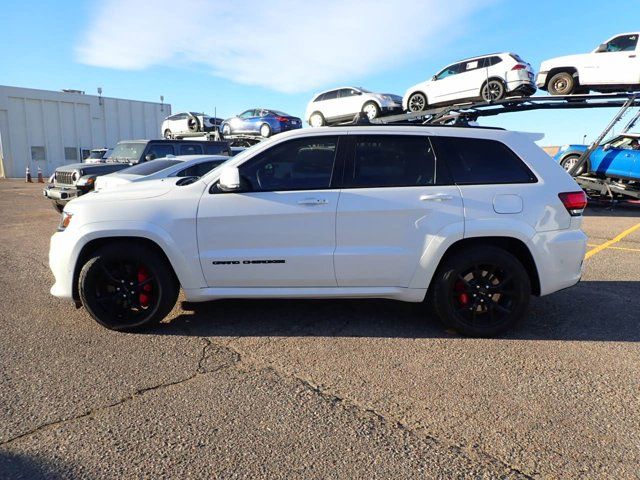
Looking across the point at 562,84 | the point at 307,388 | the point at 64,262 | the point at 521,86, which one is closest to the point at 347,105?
the point at 521,86

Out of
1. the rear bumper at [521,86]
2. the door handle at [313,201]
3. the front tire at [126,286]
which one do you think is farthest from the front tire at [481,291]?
the rear bumper at [521,86]

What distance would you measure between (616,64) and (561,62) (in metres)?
1.34

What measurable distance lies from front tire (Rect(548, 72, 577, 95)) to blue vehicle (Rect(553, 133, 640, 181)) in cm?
173

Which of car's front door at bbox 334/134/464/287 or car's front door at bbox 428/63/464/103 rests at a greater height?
car's front door at bbox 428/63/464/103

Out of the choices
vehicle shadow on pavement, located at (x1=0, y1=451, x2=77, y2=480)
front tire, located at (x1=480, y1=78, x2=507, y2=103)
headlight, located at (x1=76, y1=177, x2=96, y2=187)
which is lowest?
→ vehicle shadow on pavement, located at (x1=0, y1=451, x2=77, y2=480)

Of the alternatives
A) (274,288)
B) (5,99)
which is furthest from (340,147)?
(5,99)

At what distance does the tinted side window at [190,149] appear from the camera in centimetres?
1266

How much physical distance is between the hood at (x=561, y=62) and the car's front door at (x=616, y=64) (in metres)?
0.35

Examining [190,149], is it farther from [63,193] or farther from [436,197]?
[436,197]

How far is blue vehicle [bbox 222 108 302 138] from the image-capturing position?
1809cm

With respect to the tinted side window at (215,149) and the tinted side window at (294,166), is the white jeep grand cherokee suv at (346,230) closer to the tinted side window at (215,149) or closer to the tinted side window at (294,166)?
the tinted side window at (294,166)

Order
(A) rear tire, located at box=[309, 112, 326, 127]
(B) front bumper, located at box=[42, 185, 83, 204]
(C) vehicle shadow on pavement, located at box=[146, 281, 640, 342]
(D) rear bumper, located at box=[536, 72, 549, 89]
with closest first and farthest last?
(C) vehicle shadow on pavement, located at box=[146, 281, 640, 342] < (B) front bumper, located at box=[42, 185, 83, 204] < (D) rear bumper, located at box=[536, 72, 549, 89] < (A) rear tire, located at box=[309, 112, 326, 127]

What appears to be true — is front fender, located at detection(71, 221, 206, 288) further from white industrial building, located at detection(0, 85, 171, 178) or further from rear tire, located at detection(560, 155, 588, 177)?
white industrial building, located at detection(0, 85, 171, 178)

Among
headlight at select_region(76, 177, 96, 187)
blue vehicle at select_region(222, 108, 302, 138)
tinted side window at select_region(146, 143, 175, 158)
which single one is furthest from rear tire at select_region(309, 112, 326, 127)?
headlight at select_region(76, 177, 96, 187)
